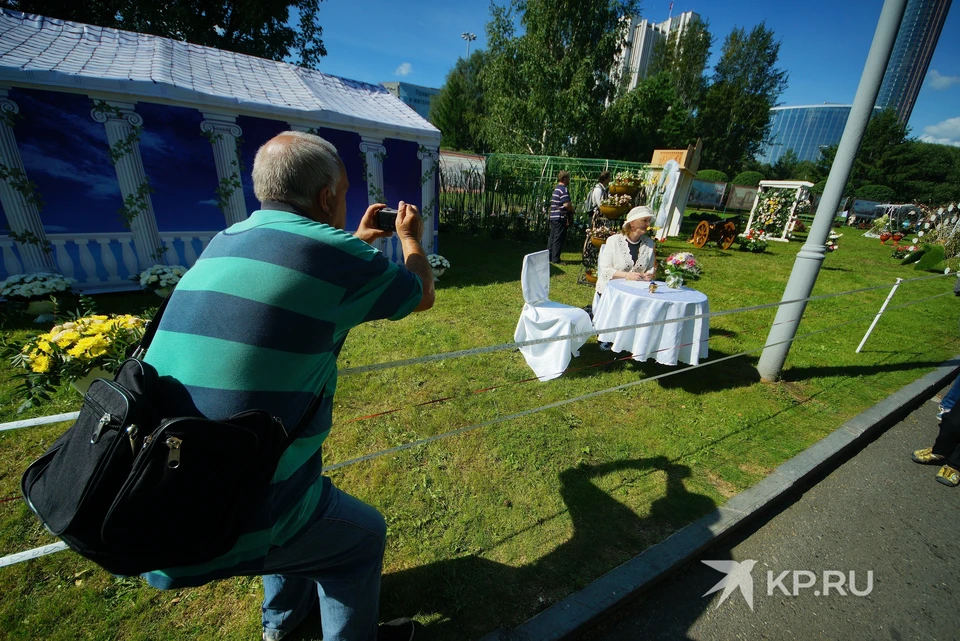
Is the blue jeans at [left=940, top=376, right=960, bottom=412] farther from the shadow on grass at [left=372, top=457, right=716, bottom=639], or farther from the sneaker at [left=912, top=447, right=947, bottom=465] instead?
the shadow on grass at [left=372, top=457, right=716, bottom=639]

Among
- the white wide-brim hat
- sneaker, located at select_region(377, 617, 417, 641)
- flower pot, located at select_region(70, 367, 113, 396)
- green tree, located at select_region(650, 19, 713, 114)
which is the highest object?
green tree, located at select_region(650, 19, 713, 114)

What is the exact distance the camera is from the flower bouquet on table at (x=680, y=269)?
436cm

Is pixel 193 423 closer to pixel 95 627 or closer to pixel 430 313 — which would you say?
pixel 95 627

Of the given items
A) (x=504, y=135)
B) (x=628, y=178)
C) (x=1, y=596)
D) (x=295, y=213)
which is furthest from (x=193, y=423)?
(x=504, y=135)

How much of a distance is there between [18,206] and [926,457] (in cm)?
1053

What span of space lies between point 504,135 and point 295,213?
23526 millimetres

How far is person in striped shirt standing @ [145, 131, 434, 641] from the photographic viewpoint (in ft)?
3.28

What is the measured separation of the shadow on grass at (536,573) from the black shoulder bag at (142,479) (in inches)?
56.0

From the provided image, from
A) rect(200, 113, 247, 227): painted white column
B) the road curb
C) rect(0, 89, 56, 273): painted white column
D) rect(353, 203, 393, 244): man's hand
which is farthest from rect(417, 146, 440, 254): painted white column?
the road curb

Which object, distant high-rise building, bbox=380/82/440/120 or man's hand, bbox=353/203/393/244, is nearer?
man's hand, bbox=353/203/393/244

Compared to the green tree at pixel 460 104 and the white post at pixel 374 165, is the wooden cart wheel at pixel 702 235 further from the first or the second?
the green tree at pixel 460 104

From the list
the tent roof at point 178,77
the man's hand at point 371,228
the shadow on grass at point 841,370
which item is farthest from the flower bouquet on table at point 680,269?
the tent roof at point 178,77

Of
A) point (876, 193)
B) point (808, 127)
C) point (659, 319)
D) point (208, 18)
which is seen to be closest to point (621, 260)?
point (659, 319)

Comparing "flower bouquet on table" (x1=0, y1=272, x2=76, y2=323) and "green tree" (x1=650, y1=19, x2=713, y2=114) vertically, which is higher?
"green tree" (x1=650, y1=19, x2=713, y2=114)
